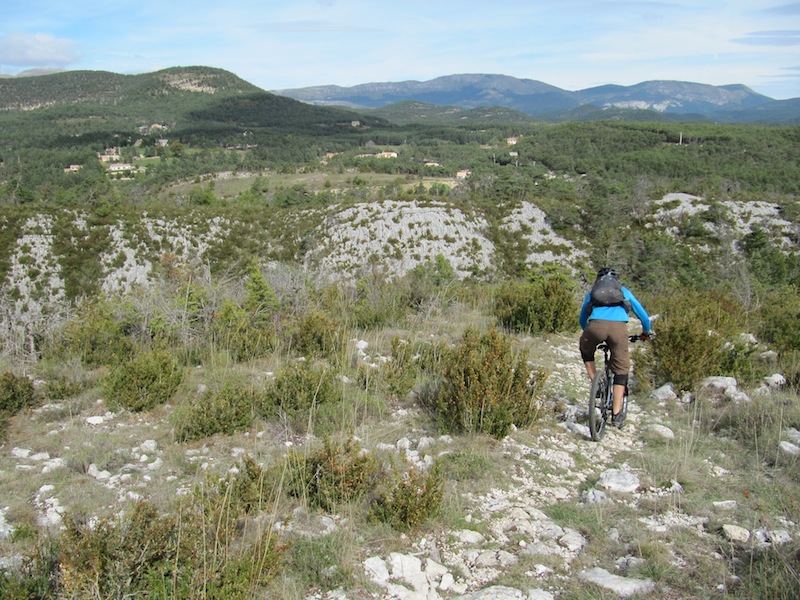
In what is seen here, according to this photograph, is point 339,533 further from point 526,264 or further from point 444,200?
point 444,200

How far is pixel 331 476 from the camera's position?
308 cm

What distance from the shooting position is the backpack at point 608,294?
4.23 meters

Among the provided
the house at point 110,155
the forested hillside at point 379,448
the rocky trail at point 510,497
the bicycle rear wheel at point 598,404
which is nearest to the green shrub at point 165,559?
the forested hillside at point 379,448

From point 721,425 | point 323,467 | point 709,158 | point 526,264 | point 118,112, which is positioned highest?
point 118,112

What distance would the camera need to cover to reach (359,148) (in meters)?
120

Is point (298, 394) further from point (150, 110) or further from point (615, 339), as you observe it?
point (150, 110)

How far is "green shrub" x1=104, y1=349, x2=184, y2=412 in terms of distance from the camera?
449 cm

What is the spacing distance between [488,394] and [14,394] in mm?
3991

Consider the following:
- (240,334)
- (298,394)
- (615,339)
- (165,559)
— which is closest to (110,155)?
(240,334)

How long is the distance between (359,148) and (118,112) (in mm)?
64833

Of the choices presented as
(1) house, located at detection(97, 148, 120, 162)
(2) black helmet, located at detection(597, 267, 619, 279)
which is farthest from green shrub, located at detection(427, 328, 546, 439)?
(1) house, located at detection(97, 148, 120, 162)

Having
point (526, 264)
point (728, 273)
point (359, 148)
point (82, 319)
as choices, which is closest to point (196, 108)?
point (359, 148)

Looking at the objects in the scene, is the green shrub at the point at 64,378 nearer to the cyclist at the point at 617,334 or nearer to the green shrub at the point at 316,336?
the green shrub at the point at 316,336

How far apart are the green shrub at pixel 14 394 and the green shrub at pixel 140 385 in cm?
62
